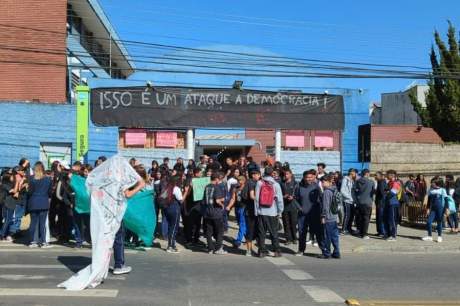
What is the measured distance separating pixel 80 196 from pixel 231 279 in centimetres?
468

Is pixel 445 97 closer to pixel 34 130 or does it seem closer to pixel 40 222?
pixel 34 130

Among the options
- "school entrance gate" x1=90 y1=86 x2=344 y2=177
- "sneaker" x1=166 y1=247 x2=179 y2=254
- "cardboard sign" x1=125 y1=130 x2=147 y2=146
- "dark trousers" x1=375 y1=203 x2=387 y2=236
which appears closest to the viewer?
"sneaker" x1=166 y1=247 x2=179 y2=254

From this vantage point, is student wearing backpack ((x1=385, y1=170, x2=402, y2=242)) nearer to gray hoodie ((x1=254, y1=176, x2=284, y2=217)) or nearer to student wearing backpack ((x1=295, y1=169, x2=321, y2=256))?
student wearing backpack ((x1=295, y1=169, x2=321, y2=256))

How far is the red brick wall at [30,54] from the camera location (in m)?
24.4

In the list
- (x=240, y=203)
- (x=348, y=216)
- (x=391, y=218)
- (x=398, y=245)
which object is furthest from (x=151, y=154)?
(x=398, y=245)

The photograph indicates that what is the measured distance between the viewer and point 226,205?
43.0 ft

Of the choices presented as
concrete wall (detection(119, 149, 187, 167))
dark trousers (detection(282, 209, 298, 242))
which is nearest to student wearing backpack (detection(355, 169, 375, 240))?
dark trousers (detection(282, 209, 298, 242))

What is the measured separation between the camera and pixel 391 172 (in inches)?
635

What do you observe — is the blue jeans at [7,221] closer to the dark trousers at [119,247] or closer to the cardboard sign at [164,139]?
the dark trousers at [119,247]

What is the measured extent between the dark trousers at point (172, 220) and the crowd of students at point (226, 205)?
22 millimetres

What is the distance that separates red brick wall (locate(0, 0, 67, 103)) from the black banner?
9.80 feet

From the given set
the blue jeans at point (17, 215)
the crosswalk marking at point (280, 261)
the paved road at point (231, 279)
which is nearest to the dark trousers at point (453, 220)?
the paved road at point (231, 279)

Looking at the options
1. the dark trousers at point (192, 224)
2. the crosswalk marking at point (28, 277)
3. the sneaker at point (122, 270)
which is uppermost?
the dark trousers at point (192, 224)

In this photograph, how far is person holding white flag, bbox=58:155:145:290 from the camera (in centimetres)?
882
